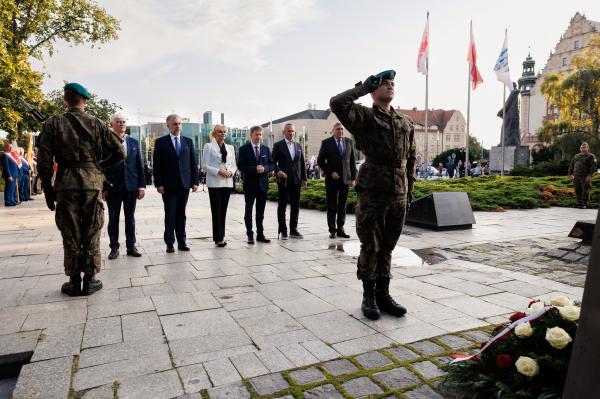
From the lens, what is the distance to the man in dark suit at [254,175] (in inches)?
296

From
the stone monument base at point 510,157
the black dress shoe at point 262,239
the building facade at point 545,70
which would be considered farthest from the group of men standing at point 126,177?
the building facade at point 545,70

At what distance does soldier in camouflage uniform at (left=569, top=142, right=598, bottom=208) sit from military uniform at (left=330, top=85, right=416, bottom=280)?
12.0 meters

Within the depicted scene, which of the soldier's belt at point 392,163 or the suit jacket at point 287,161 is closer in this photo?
the soldier's belt at point 392,163

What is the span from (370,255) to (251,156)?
13.9 feet

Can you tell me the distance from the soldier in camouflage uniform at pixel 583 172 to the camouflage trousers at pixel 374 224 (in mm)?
12077

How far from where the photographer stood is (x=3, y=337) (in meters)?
3.30

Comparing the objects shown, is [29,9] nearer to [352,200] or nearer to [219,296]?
[352,200]

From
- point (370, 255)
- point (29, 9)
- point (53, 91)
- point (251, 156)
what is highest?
point (29, 9)

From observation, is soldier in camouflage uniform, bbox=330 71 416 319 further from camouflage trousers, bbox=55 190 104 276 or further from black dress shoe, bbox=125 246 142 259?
black dress shoe, bbox=125 246 142 259

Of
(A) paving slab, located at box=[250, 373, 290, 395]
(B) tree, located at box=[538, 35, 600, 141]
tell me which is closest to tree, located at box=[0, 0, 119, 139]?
(A) paving slab, located at box=[250, 373, 290, 395]

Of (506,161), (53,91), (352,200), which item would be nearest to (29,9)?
(53,91)

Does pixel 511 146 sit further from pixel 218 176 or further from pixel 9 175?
pixel 9 175

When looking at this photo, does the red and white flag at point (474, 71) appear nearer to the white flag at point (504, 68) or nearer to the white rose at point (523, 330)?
the white flag at point (504, 68)

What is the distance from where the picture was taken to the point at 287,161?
→ 8.03 m
